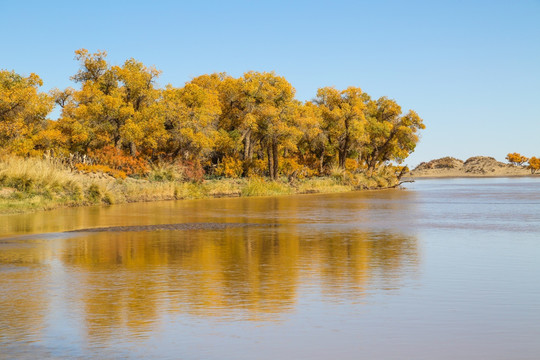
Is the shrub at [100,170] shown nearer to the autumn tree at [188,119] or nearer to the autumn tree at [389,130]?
the autumn tree at [188,119]

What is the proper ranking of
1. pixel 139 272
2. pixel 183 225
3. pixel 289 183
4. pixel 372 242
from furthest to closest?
pixel 289 183 < pixel 183 225 < pixel 372 242 < pixel 139 272

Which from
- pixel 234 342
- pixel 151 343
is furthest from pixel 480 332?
pixel 151 343

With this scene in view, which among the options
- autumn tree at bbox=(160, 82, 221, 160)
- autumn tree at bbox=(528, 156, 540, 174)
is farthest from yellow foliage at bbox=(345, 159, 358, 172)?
autumn tree at bbox=(528, 156, 540, 174)

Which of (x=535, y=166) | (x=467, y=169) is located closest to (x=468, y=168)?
(x=467, y=169)

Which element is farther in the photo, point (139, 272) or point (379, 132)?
point (379, 132)

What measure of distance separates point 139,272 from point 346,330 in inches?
229

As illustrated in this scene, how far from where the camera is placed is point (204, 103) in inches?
2218

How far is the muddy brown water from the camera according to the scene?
736 cm

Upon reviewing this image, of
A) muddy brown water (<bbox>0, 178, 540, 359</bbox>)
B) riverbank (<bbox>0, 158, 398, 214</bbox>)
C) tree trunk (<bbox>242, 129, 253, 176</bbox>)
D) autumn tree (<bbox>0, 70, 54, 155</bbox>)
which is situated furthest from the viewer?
tree trunk (<bbox>242, 129, 253, 176</bbox>)

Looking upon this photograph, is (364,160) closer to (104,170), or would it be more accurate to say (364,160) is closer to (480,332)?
(104,170)

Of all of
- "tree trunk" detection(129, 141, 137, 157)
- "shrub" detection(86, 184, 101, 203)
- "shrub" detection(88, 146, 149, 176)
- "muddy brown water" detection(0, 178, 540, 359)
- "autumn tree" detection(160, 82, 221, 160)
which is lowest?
"muddy brown water" detection(0, 178, 540, 359)

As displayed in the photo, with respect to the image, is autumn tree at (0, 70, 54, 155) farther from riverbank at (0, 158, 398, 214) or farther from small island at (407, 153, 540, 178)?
small island at (407, 153, 540, 178)

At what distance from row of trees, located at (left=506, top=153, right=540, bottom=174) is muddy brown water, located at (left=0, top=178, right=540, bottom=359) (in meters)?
144

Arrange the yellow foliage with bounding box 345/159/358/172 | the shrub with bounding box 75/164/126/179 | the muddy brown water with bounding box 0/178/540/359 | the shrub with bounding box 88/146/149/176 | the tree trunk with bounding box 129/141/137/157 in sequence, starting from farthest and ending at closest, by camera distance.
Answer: the yellow foliage with bounding box 345/159/358/172, the tree trunk with bounding box 129/141/137/157, the shrub with bounding box 88/146/149/176, the shrub with bounding box 75/164/126/179, the muddy brown water with bounding box 0/178/540/359
